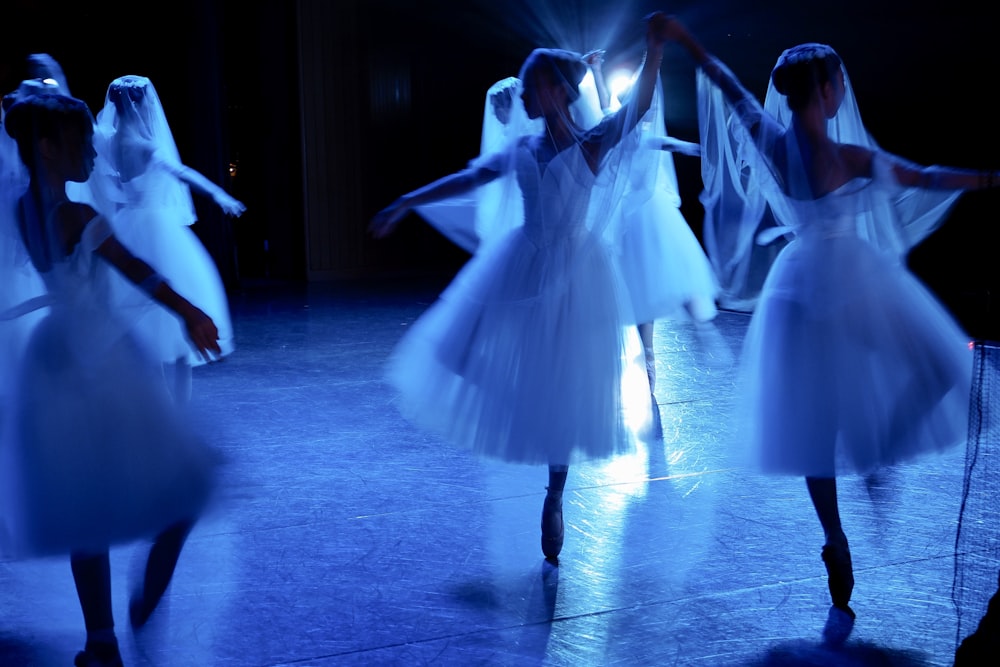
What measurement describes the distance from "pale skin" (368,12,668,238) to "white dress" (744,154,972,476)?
1.93 ft

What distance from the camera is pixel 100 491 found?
2283 mm

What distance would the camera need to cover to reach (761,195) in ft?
10.3

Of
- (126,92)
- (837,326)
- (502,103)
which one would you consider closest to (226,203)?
(126,92)

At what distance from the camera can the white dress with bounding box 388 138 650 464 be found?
9.54 ft

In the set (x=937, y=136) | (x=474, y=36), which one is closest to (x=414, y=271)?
(x=474, y=36)

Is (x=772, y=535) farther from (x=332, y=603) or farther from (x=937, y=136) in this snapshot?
(x=937, y=136)

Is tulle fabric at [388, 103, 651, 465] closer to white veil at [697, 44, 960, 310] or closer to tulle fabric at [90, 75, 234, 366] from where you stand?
white veil at [697, 44, 960, 310]

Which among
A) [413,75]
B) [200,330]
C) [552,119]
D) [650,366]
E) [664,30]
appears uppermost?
[664,30]

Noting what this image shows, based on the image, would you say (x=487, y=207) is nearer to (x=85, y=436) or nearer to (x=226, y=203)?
(x=85, y=436)

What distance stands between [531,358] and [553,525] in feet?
1.70

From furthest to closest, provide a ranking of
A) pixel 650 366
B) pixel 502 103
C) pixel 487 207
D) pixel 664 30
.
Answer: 1. pixel 650 366
2. pixel 502 103
3. pixel 487 207
4. pixel 664 30

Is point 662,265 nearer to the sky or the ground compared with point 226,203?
Answer: nearer to the ground

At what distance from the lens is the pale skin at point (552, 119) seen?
9.53 feet

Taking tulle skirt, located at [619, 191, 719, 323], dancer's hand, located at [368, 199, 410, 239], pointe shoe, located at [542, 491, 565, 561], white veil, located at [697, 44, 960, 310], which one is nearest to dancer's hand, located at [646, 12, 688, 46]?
white veil, located at [697, 44, 960, 310]
